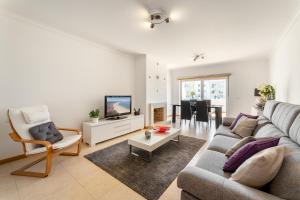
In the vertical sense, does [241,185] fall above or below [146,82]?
below

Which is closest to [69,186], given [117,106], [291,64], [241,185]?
[241,185]

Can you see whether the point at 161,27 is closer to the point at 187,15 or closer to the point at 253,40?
the point at 187,15

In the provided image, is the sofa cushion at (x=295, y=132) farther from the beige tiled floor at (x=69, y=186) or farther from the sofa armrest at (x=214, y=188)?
the beige tiled floor at (x=69, y=186)

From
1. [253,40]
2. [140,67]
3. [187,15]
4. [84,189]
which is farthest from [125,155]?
[253,40]

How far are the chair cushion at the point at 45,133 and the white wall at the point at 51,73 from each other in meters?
0.58

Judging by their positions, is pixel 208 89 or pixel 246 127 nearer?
pixel 246 127

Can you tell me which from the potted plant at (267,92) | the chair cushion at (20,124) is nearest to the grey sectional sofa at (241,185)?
the chair cushion at (20,124)

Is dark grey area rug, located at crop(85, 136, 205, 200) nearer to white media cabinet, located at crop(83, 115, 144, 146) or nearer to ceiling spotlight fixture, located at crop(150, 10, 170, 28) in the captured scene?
white media cabinet, located at crop(83, 115, 144, 146)

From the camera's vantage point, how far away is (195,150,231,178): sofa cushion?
1.34 meters

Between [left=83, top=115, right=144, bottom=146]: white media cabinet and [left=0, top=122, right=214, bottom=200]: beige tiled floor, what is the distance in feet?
2.91

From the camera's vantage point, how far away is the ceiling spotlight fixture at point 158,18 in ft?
7.44

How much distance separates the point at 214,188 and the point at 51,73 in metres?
3.44

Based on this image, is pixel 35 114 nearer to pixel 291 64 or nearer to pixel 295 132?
pixel 295 132

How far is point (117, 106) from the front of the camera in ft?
13.1
